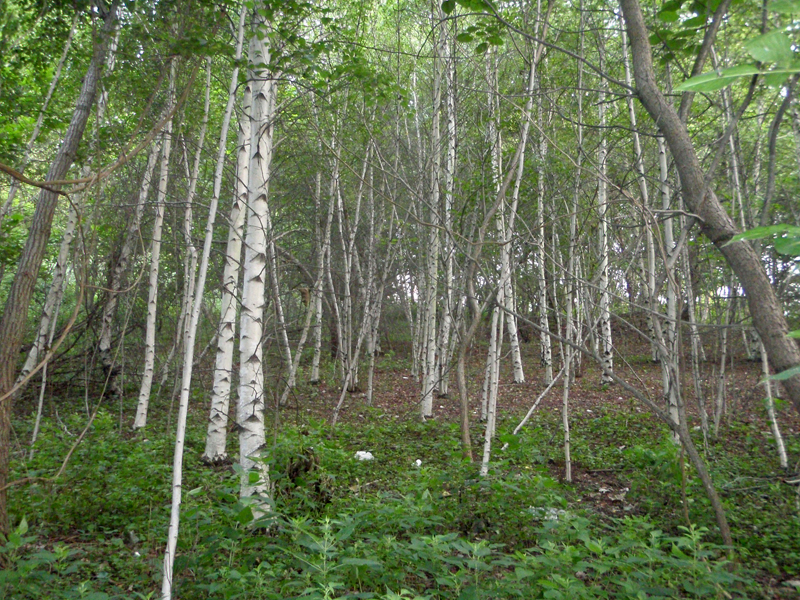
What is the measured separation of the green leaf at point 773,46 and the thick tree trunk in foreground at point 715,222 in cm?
94

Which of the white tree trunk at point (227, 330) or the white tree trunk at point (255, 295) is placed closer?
the white tree trunk at point (255, 295)

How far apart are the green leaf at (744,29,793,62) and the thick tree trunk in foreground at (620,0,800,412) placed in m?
0.94

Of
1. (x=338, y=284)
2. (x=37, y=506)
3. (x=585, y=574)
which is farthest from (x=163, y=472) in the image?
(x=338, y=284)

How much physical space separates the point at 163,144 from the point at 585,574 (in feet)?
23.0

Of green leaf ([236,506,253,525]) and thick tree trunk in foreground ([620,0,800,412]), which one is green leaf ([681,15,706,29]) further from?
green leaf ([236,506,253,525])

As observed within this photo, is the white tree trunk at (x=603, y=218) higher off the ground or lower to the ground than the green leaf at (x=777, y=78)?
higher

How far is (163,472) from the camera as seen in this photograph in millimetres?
4641

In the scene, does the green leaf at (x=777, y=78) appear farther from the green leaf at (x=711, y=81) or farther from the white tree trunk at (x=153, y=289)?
the white tree trunk at (x=153, y=289)

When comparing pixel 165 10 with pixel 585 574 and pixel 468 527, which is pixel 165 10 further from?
pixel 585 574

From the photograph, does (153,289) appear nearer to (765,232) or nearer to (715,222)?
(715,222)

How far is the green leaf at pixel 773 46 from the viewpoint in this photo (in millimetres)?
672

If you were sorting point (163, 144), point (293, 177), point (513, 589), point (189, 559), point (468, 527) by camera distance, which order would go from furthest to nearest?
point (293, 177) → point (163, 144) → point (468, 527) → point (189, 559) → point (513, 589)

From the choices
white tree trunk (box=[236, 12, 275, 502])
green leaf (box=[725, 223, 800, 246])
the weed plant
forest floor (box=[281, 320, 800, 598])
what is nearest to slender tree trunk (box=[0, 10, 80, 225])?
white tree trunk (box=[236, 12, 275, 502])

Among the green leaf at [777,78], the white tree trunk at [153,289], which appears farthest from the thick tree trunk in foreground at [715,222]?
the white tree trunk at [153,289]
